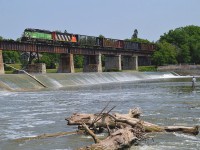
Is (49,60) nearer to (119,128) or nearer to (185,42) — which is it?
(185,42)

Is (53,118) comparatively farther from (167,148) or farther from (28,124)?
(167,148)

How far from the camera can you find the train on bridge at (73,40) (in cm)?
8250

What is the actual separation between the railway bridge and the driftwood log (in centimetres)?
6045

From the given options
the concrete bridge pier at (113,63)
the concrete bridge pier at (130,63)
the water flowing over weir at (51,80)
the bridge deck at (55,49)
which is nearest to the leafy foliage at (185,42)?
the concrete bridge pier at (130,63)

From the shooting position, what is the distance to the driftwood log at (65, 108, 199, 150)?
39.7 feet

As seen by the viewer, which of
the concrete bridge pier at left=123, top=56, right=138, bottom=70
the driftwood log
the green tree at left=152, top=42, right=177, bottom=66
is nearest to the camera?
the driftwood log

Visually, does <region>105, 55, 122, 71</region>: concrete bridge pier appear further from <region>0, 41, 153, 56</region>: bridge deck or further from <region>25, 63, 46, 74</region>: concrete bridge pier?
<region>25, 63, 46, 74</region>: concrete bridge pier

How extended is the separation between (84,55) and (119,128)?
93.9m

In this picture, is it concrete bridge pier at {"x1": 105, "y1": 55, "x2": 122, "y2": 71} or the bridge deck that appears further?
concrete bridge pier at {"x1": 105, "y1": 55, "x2": 122, "y2": 71}

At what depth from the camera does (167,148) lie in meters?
12.9

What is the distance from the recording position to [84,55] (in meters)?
108

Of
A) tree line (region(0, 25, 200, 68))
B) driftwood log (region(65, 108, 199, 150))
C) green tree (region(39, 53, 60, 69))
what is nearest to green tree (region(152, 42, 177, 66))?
tree line (region(0, 25, 200, 68))

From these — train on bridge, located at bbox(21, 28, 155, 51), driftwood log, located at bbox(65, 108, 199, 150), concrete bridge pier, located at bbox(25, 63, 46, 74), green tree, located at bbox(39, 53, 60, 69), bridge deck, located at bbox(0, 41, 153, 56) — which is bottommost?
driftwood log, located at bbox(65, 108, 199, 150)

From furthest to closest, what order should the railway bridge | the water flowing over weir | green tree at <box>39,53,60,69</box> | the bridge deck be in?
green tree at <box>39,53,60,69</box> < the railway bridge < the bridge deck < the water flowing over weir
